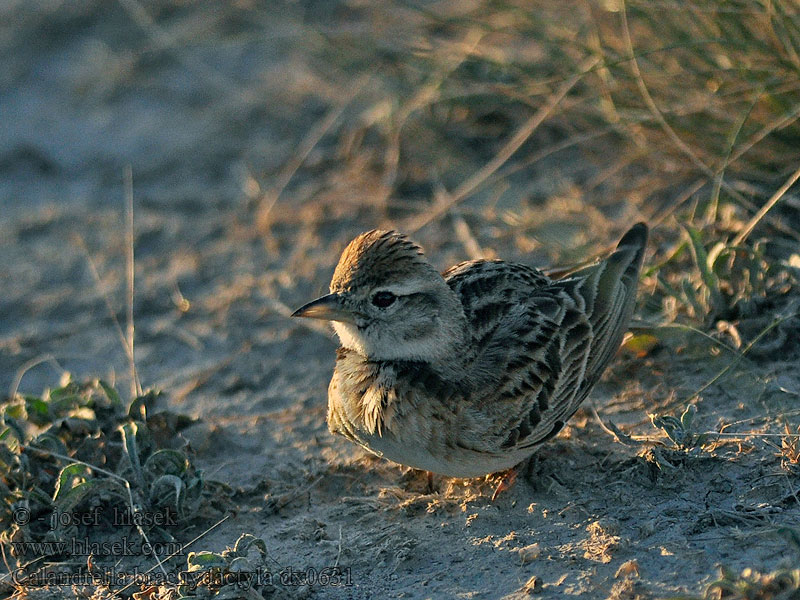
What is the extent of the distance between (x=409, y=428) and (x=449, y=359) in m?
0.42

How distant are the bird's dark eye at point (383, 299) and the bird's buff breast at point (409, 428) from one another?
0.30 meters

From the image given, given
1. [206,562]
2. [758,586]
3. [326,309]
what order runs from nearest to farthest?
[758,586]
[206,562]
[326,309]

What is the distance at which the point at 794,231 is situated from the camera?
5430 mm

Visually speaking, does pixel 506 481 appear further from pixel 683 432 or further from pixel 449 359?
pixel 683 432

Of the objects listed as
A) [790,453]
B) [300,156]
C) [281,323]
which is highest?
[300,156]

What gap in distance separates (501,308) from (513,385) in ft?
1.38

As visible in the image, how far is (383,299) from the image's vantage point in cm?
432

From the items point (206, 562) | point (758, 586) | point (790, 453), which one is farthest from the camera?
point (790, 453)

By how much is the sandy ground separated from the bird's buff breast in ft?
0.84

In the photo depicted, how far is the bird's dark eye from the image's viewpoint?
4305 mm

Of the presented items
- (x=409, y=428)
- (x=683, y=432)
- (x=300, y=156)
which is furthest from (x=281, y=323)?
(x=683, y=432)

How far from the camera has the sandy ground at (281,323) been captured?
12.9 ft

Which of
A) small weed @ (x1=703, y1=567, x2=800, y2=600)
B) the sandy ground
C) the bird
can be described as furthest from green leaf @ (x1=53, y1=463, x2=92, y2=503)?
small weed @ (x1=703, y1=567, x2=800, y2=600)

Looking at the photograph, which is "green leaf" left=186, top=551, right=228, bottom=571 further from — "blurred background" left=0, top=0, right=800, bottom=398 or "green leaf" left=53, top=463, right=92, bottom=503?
"blurred background" left=0, top=0, right=800, bottom=398
